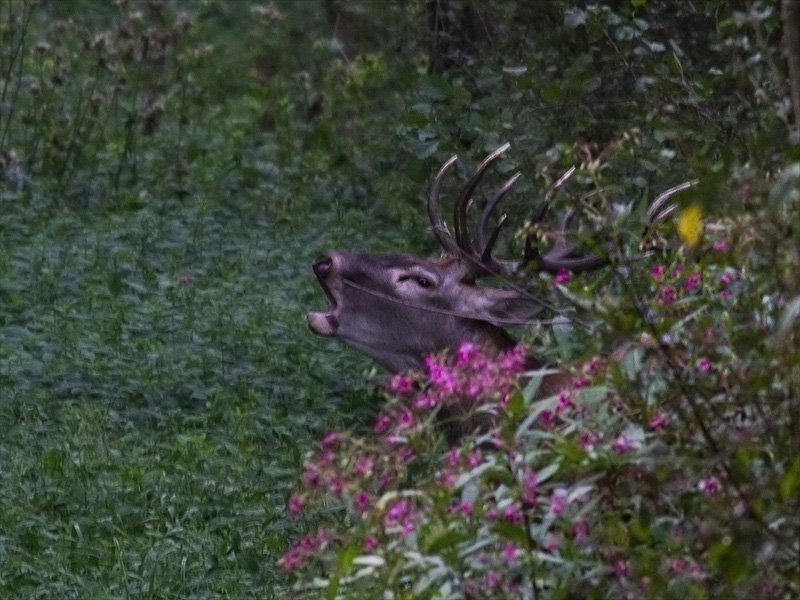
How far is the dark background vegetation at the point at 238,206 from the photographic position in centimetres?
553

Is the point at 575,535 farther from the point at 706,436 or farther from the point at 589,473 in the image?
the point at 706,436

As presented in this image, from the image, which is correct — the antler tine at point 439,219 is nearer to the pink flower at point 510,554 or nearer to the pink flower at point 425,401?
the pink flower at point 425,401

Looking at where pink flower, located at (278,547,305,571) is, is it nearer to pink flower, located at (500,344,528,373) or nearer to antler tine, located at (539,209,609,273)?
pink flower, located at (500,344,528,373)

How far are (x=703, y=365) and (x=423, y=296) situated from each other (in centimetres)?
311

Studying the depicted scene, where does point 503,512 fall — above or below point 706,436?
below

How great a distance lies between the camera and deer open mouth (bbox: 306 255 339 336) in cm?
640

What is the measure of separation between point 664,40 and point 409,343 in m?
2.29

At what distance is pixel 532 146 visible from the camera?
7.79 m

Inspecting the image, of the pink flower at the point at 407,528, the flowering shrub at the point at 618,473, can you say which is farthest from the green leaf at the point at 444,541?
the pink flower at the point at 407,528

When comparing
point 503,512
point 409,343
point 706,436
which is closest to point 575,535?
point 503,512

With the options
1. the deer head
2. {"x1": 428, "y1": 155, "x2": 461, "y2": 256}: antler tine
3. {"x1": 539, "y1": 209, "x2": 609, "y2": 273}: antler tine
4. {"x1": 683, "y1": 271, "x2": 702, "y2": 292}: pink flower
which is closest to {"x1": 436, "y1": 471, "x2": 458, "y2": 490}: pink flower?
{"x1": 683, "y1": 271, "x2": 702, "y2": 292}: pink flower

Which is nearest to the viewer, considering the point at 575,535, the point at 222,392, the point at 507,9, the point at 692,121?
the point at 575,535

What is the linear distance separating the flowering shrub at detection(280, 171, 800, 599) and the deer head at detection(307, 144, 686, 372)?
267 cm

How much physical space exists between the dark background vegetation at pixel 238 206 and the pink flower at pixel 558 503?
2.10ft
